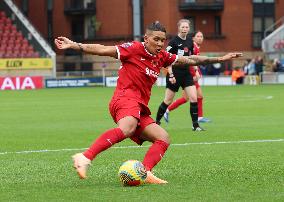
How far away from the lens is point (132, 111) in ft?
33.1

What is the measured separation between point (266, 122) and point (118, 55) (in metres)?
11.1

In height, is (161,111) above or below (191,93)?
below

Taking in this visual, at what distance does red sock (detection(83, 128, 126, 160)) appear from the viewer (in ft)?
32.2

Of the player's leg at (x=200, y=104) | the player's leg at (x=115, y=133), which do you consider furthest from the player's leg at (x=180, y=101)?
the player's leg at (x=115, y=133)

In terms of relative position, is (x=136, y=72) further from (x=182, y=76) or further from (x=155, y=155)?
(x=182, y=76)

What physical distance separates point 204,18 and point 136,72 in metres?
60.9

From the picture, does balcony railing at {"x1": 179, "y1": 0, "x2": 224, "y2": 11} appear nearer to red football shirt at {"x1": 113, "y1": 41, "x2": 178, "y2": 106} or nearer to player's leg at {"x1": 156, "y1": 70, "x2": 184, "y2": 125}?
player's leg at {"x1": 156, "y1": 70, "x2": 184, "y2": 125}

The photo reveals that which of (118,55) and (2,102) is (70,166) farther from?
(2,102)

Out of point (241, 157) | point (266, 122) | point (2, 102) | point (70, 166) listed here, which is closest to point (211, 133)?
point (266, 122)

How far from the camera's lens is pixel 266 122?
68.5 feet

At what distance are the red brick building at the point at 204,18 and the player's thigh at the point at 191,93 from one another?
50504 millimetres

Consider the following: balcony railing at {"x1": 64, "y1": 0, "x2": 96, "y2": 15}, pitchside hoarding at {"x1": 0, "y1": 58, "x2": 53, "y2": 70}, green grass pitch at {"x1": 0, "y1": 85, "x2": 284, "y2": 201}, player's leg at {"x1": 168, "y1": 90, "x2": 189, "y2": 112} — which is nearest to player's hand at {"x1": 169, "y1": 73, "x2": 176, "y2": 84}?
green grass pitch at {"x1": 0, "y1": 85, "x2": 284, "y2": 201}

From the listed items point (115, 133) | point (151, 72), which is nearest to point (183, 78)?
point (151, 72)

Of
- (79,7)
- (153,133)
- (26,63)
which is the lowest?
(26,63)
